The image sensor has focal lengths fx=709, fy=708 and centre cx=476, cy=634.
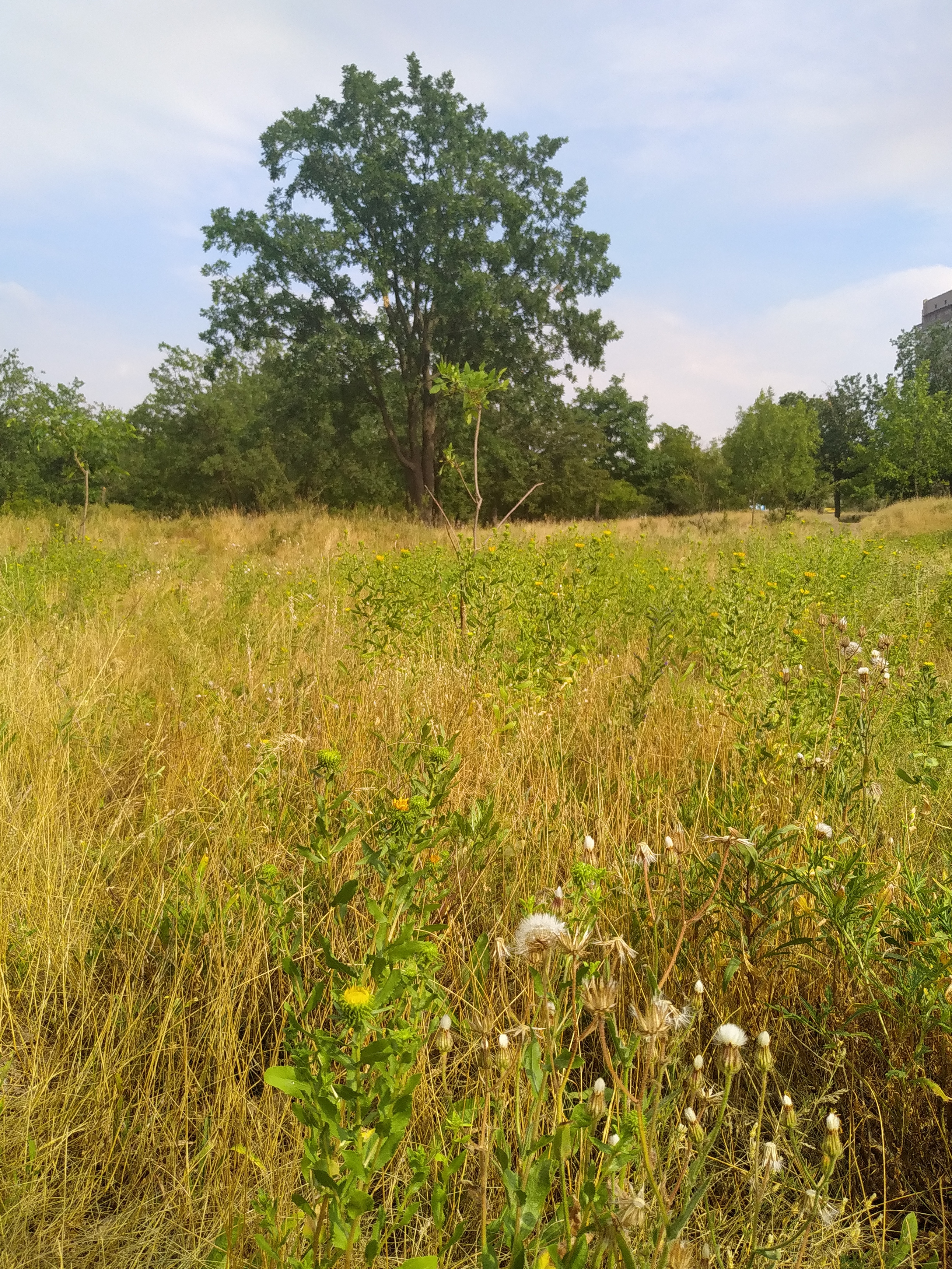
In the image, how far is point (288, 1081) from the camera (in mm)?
880

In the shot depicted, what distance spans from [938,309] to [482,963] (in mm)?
95904

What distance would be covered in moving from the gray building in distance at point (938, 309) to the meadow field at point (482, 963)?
86.5m

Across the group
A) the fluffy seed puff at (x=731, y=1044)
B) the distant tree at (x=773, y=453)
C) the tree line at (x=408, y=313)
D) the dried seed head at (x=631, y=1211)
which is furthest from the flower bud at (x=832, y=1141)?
the distant tree at (x=773, y=453)

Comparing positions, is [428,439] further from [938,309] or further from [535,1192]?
[938,309]

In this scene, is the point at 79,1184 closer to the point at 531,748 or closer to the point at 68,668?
the point at 531,748

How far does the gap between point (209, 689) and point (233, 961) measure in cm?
182

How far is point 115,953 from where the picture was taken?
1.82 m

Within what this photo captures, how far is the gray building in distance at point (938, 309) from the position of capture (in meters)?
72.8

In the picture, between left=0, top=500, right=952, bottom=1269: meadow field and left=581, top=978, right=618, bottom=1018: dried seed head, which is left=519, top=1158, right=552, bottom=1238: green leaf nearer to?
left=0, top=500, right=952, bottom=1269: meadow field

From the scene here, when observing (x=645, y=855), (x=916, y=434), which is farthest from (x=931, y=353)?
(x=645, y=855)

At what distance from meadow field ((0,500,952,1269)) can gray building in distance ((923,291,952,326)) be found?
86.5 meters

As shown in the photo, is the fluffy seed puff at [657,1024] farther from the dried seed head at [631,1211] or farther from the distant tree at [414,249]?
the distant tree at [414,249]

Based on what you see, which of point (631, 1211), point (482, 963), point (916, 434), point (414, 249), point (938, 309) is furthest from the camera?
point (938, 309)

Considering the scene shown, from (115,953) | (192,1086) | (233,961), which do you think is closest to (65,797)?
(115,953)
